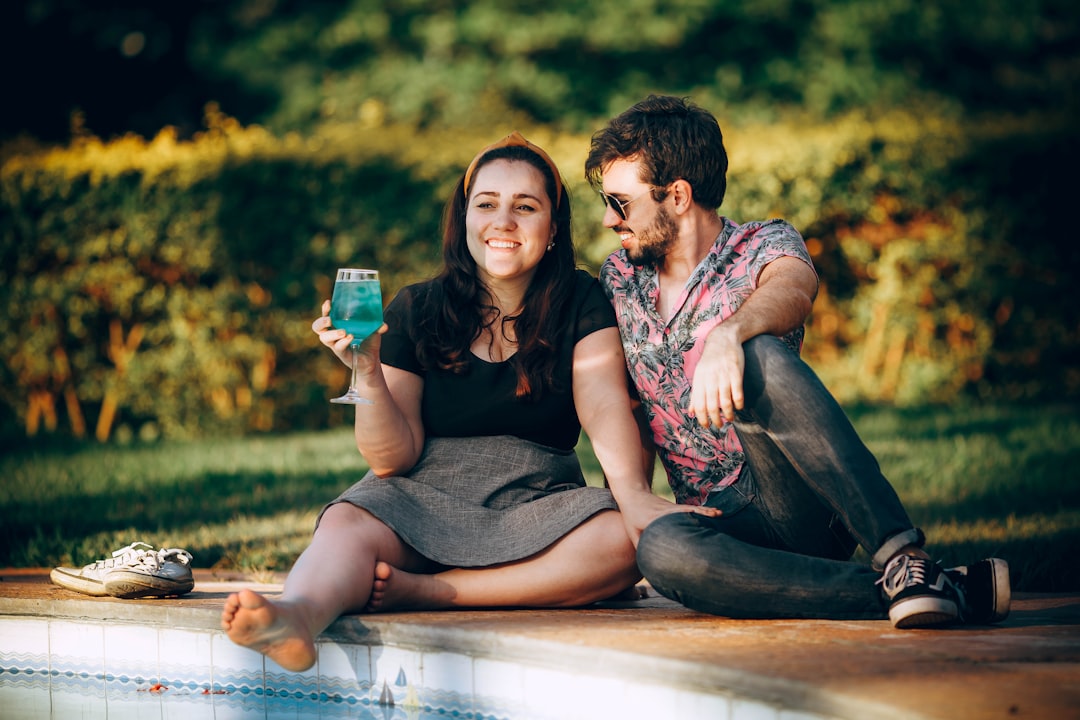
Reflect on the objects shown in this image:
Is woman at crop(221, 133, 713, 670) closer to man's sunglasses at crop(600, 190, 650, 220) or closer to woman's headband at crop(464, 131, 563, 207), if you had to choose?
woman's headband at crop(464, 131, 563, 207)

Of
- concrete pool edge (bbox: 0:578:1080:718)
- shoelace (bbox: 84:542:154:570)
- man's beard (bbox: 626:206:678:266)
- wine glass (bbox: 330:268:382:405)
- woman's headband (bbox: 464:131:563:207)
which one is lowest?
concrete pool edge (bbox: 0:578:1080:718)

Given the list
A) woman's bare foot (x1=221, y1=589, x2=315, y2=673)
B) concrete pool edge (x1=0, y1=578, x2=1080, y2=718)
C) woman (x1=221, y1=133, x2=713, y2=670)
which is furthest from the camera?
woman (x1=221, y1=133, x2=713, y2=670)

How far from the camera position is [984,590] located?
2814 millimetres

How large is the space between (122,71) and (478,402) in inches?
593

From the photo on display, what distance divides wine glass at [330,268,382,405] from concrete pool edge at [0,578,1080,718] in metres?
0.66

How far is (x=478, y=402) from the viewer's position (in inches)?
135

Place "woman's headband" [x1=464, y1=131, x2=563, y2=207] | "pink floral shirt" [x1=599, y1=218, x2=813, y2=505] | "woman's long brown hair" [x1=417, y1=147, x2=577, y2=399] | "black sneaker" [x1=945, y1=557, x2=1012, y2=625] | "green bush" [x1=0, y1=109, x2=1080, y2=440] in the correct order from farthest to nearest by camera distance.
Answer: "green bush" [x1=0, y1=109, x2=1080, y2=440], "woman's headband" [x1=464, y1=131, x2=563, y2=207], "woman's long brown hair" [x1=417, y1=147, x2=577, y2=399], "pink floral shirt" [x1=599, y1=218, x2=813, y2=505], "black sneaker" [x1=945, y1=557, x2=1012, y2=625]

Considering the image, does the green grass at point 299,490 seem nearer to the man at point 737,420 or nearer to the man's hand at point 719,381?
the man at point 737,420

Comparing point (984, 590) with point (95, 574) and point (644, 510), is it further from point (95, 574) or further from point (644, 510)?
point (95, 574)

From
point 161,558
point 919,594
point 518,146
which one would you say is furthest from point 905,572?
point 161,558

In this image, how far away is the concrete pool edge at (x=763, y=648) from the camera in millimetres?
2203

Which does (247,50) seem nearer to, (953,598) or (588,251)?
(588,251)

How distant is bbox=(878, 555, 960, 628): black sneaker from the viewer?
8.85ft

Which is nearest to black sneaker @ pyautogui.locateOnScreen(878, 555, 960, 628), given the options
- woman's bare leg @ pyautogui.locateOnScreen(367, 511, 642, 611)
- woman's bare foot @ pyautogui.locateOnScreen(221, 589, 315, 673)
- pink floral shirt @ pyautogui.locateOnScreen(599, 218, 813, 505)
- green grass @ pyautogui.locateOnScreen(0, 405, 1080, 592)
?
pink floral shirt @ pyautogui.locateOnScreen(599, 218, 813, 505)
